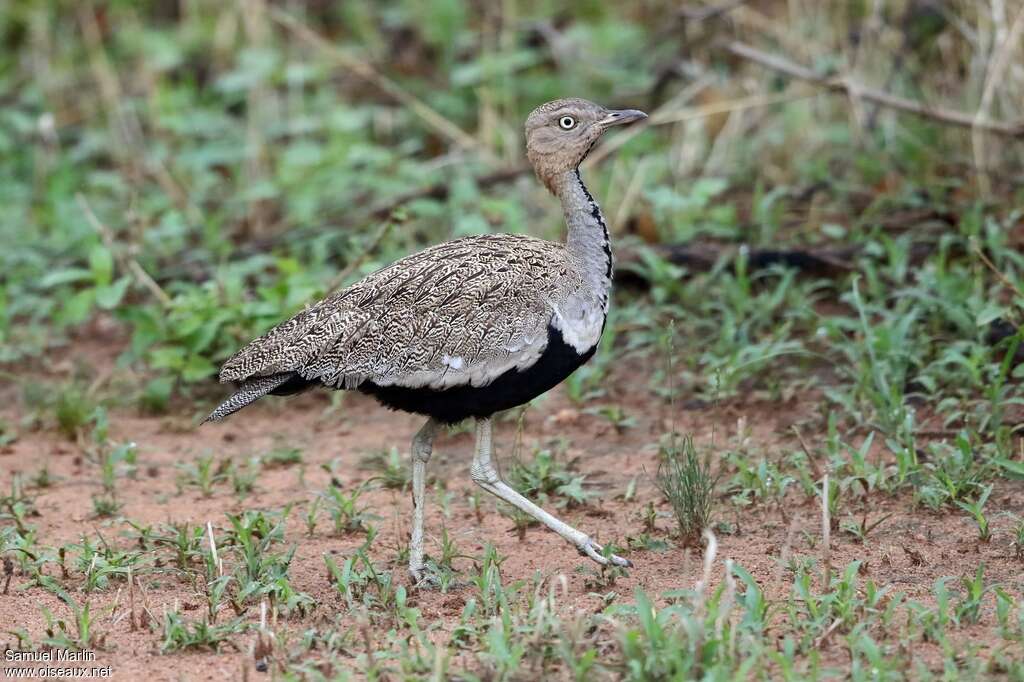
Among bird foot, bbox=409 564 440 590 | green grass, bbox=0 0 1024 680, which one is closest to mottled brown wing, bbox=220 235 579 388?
green grass, bbox=0 0 1024 680

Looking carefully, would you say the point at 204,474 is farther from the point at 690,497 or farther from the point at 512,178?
the point at 512,178

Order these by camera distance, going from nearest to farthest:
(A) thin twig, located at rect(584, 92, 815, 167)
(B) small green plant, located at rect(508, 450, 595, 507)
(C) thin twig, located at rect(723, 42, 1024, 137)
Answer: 1. (B) small green plant, located at rect(508, 450, 595, 507)
2. (C) thin twig, located at rect(723, 42, 1024, 137)
3. (A) thin twig, located at rect(584, 92, 815, 167)

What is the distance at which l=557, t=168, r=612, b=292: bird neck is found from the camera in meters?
4.92

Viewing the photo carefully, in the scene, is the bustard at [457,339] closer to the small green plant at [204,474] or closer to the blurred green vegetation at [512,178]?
the blurred green vegetation at [512,178]

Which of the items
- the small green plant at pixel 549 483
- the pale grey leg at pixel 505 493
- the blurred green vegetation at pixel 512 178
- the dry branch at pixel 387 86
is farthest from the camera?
the dry branch at pixel 387 86

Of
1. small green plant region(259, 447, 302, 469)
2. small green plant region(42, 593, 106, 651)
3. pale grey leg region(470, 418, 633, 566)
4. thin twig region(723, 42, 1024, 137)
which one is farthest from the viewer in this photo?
thin twig region(723, 42, 1024, 137)

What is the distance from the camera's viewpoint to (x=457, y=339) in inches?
184

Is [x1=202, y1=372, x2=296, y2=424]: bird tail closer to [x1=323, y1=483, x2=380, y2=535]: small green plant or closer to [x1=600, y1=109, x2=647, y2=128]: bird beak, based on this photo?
[x1=323, y1=483, x2=380, y2=535]: small green plant

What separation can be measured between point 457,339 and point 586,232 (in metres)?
0.68

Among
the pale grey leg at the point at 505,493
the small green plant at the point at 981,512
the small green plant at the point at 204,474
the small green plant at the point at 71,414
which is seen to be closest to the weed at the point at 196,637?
the pale grey leg at the point at 505,493

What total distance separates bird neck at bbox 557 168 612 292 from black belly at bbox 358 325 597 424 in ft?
1.10

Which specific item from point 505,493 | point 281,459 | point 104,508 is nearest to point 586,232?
point 505,493

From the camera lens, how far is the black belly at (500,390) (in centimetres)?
464

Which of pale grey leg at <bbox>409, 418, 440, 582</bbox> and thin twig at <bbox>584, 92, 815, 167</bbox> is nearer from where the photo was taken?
pale grey leg at <bbox>409, 418, 440, 582</bbox>
